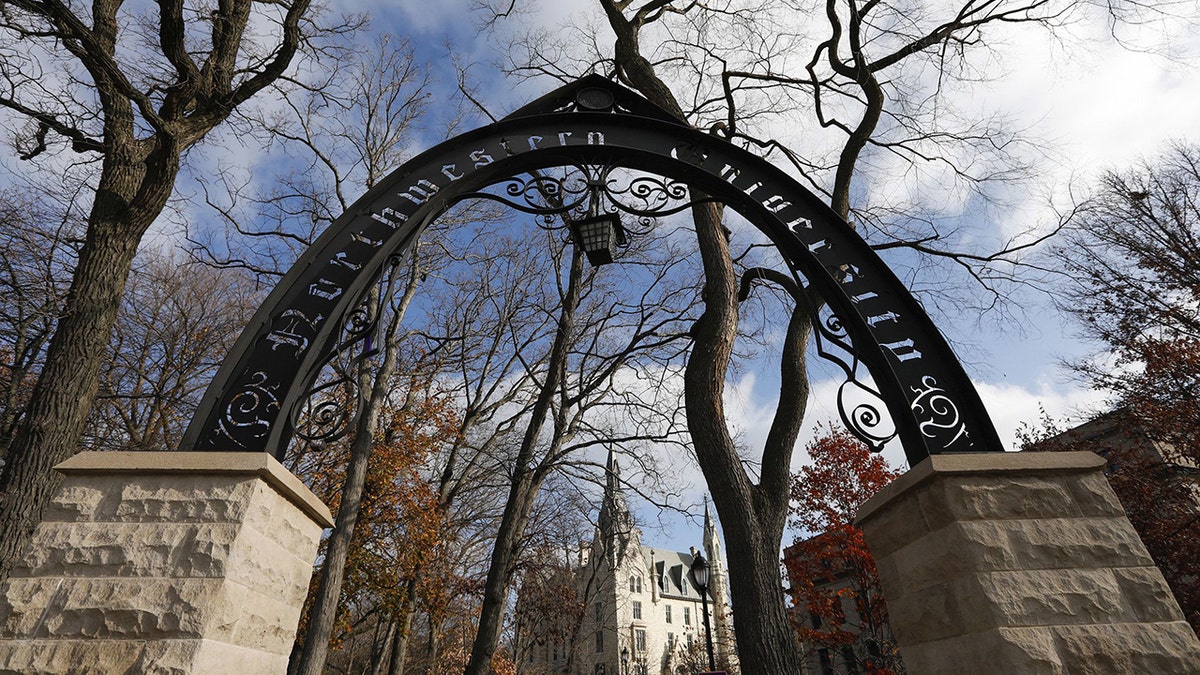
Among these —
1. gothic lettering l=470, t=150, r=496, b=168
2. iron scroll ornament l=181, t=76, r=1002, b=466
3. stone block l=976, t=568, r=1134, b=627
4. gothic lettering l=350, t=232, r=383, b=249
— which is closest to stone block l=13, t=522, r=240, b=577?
iron scroll ornament l=181, t=76, r=1002, b=466

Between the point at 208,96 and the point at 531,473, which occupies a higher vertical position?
the point at 208,96

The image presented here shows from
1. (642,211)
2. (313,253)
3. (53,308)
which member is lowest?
(313,253)

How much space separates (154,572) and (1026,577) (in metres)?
3.93

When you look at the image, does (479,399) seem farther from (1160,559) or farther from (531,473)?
(1160,559)

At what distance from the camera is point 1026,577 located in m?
2.79

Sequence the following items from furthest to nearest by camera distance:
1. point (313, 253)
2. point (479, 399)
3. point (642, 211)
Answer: point (479, 399) → point (642, 211) → point (313, 253)

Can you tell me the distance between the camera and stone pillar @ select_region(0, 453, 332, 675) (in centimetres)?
251

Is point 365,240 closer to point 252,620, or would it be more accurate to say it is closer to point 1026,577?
point 252,620

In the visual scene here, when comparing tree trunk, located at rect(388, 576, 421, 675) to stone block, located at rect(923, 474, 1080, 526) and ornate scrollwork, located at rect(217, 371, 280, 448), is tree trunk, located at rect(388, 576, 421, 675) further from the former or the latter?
stone block, located at rect(923, 474, 1080, 526)

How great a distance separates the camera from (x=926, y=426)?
337 centimetres

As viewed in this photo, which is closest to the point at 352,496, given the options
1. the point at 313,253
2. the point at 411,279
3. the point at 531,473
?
the point at 531,473

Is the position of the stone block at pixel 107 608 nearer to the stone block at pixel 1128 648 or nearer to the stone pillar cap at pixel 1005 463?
the stone pillar cap at pixel 1005 463

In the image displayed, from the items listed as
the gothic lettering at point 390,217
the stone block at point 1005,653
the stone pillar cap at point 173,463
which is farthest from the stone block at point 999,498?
the gothic lettering at point 390,217

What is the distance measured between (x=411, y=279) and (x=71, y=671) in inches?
468
